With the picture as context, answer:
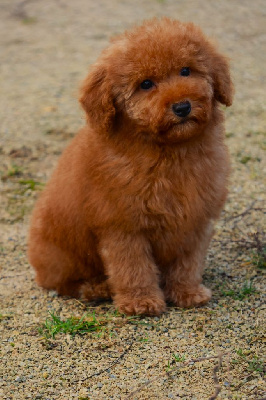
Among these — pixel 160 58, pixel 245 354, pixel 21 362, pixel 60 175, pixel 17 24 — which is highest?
pixel 160 58

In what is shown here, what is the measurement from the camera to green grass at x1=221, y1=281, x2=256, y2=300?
5031 millimetres

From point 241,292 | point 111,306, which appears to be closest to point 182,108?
point 241,292

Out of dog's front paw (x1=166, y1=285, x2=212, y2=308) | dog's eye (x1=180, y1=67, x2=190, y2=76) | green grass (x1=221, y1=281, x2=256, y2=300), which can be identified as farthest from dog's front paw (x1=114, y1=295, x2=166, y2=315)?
dog's eye (x1=180, y1=67, x2=190, y2=76)

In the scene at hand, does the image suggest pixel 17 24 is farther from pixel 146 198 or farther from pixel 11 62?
pixel 146 198

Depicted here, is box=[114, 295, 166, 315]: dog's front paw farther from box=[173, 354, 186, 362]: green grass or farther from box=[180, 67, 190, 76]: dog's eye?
box=[180, 67, 190, 76]: dog's eye

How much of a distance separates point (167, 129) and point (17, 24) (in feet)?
28.9

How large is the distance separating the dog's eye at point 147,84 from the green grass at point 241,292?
169cm

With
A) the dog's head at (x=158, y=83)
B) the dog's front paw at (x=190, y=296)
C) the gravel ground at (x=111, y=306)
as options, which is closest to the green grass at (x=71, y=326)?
the gravel ground at (x=111, y=306)

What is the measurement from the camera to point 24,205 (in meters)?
6.90

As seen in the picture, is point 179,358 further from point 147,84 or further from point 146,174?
point 147,84

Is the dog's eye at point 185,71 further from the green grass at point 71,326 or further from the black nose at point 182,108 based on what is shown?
the green grass at point 71,326

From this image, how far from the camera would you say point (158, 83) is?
427 centimetres

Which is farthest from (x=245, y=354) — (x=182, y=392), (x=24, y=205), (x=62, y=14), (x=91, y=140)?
(x=62, y=14)

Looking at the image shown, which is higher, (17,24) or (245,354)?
(245,354)
